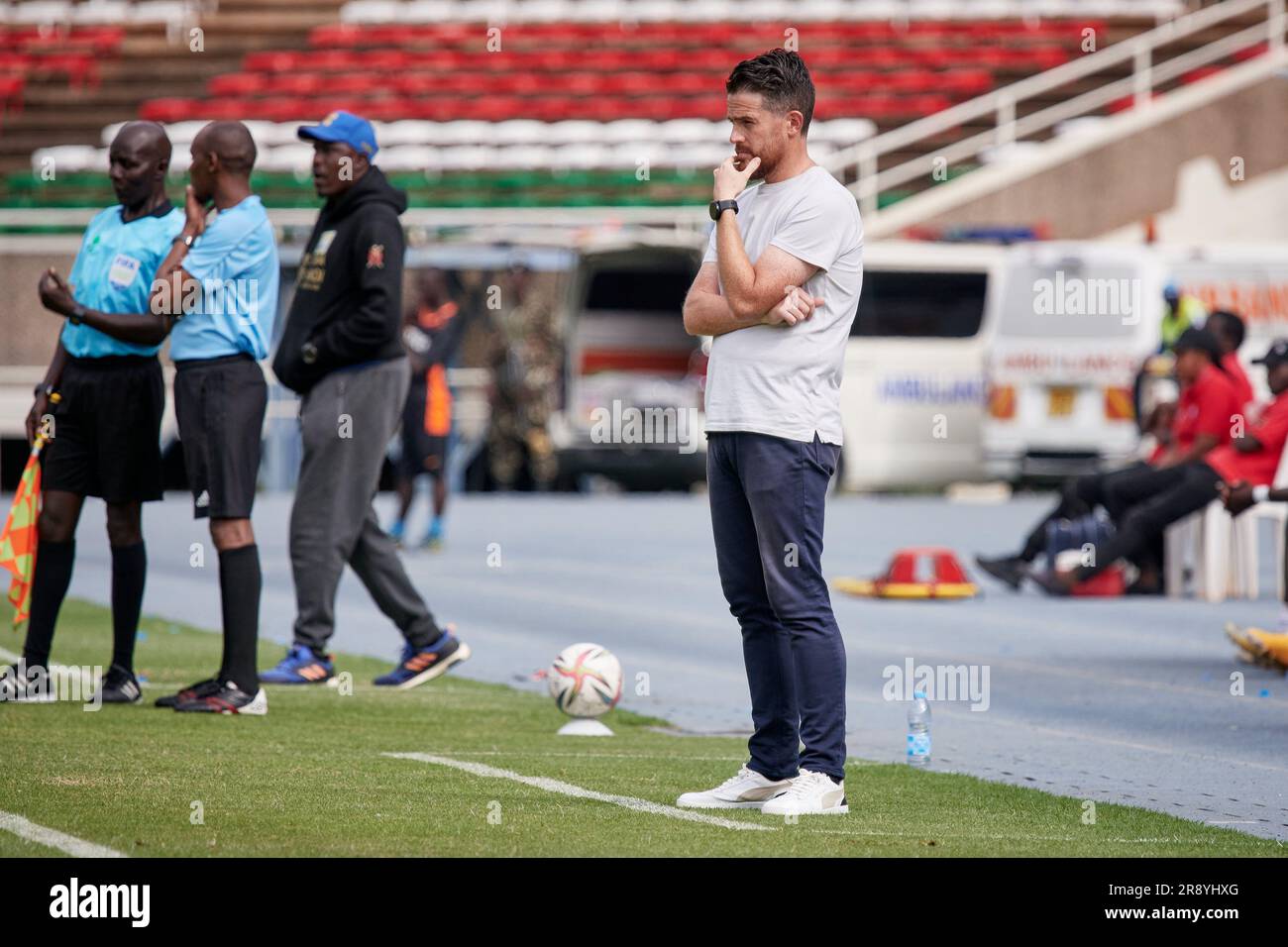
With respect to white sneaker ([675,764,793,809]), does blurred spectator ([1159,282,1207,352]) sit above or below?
above

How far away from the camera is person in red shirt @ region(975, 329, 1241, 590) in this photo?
48.2ft

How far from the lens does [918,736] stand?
7941 millimetres

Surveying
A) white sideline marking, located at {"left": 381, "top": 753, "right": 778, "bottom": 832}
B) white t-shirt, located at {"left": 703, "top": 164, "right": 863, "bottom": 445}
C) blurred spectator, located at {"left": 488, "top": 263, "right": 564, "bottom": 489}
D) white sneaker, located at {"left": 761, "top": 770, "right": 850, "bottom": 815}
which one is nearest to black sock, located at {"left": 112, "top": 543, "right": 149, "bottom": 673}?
white sideline marking, located at {"left": 381, "top": 753, "right": 778, "bottom": 832}

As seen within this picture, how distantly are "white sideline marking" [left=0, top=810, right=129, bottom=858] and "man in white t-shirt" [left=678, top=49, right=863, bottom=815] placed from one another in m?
1.82

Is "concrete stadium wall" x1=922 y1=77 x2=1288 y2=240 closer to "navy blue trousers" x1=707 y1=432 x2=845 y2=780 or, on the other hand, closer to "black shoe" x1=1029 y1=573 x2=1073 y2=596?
"black shoe" x1=1029 y1=573 x2=1073 y2=596

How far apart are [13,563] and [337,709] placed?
1.42m

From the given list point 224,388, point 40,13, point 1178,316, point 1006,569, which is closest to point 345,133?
point 224,388

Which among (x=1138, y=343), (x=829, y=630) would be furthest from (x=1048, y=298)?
(x=829, y=630)

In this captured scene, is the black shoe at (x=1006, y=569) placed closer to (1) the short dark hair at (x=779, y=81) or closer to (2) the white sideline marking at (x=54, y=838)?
(1) the short dark hair at (x=779, y=81)

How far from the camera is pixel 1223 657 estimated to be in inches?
464

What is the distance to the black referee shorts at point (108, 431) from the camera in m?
8.65

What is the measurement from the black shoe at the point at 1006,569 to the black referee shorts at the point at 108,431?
7.64m
